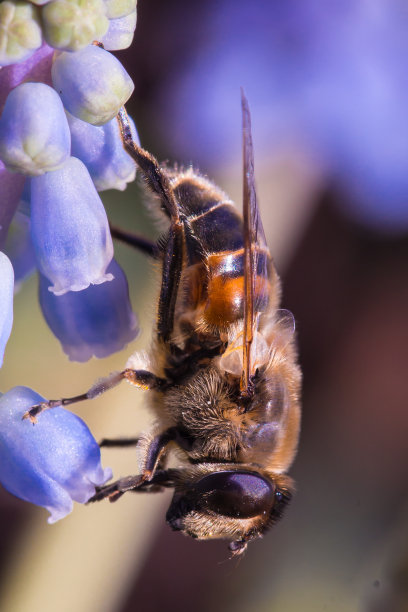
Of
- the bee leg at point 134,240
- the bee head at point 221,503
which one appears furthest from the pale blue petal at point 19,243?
the bee head at point 221,503

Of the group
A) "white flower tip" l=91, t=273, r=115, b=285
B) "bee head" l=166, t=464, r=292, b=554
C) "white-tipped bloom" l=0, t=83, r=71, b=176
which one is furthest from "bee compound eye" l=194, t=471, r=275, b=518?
"white-tipped bloom" l=0, t=83, r=71, b=176

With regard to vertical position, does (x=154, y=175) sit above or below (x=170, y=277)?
above

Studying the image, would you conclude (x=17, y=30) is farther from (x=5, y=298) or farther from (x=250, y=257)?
(x=250, y=257)

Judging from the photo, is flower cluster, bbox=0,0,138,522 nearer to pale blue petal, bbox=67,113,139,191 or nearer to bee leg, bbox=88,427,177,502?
pale blue petal, bbox=67,113,139,191

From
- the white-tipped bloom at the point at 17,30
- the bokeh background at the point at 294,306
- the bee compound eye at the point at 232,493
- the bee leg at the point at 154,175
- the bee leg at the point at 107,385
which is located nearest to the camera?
the white-tipped bloom at the point at 17,30

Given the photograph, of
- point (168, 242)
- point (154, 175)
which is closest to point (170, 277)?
point (168, 242)

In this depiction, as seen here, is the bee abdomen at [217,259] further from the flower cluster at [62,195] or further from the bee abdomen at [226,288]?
the flower cluster at [62,195]
